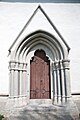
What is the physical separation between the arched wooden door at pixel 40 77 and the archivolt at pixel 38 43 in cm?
51

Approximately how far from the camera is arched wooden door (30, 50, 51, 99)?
8898 millimetres

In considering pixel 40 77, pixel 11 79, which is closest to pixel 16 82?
pixel 11 79

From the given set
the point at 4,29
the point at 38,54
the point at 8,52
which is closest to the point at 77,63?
the point at 38,54

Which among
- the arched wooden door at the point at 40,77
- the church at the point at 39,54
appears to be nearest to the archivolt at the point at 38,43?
the church at the point at 39,54

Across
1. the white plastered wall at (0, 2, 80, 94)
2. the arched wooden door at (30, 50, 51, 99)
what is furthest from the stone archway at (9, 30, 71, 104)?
the white plastered wall at (0, 2, 80, 94)

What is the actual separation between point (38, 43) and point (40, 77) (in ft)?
5.56

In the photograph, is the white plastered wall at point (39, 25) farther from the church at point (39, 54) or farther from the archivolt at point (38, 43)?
the archivolt at point (38, 43)

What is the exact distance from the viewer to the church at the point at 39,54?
834cm

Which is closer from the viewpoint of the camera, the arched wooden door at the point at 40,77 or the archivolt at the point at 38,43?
the archivolt at the point at 38,43

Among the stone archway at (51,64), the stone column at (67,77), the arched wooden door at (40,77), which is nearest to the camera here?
the stone column at (67,77)

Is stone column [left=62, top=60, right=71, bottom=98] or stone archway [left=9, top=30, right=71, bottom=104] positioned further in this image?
stone archway [left=9, top=30, right=71, bottom=104]

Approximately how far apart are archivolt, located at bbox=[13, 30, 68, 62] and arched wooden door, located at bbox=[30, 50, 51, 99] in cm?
51

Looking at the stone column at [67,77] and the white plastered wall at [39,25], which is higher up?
the white plastered wall at [39,25]

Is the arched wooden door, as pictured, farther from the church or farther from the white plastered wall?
the white plastered wall
